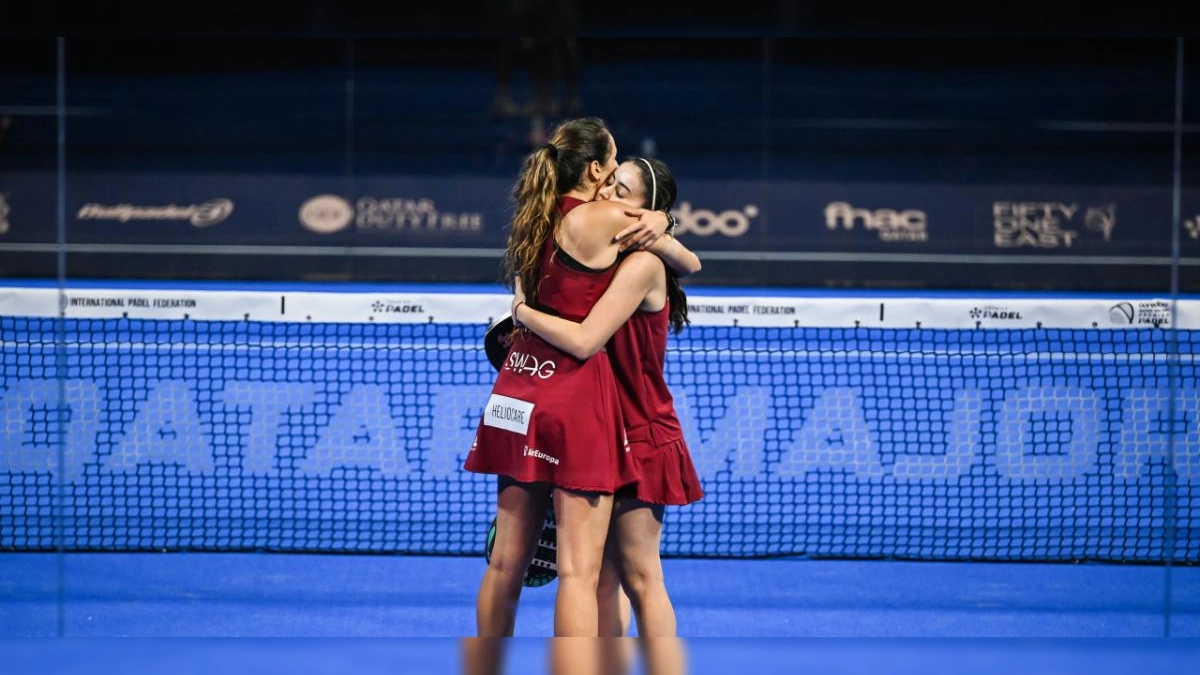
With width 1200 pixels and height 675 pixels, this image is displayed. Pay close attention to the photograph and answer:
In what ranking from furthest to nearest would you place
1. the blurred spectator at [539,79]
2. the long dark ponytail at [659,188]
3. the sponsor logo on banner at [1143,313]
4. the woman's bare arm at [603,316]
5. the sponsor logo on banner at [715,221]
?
the sponsor logo on banner at [715,221], the blurred spectator at [539,79], the sponsor logo on banner at [1143,313], the long dark ponytail at [659,188], the woman's bare arm at [603,316]

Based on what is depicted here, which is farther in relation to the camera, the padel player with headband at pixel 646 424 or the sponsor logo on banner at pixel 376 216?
the sponsor logo on banner at pixel 376 216

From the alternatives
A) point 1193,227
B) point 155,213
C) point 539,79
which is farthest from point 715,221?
point 155,213

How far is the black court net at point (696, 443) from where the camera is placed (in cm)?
477

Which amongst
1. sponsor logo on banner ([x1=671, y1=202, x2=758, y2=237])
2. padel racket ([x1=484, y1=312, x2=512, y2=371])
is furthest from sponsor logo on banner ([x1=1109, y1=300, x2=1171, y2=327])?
sponsor logo on banner ([x1=671, y1=202, x2=758, y2=237])

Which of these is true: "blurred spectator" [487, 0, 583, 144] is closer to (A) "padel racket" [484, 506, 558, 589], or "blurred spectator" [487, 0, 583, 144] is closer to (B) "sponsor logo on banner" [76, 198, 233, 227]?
(B) "sponsor logo on banner" [76, 198, 233, 227]

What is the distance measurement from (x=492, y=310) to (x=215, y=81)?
9.20 m

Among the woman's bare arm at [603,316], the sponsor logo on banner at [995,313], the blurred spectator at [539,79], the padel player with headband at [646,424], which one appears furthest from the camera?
the blurred spectator at [539,79]

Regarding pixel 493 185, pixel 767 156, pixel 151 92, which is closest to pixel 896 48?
pixel 767 156

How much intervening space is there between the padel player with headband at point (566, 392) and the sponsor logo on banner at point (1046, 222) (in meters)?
10.6

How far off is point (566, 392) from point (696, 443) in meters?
3.49

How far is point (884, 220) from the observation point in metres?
13.0

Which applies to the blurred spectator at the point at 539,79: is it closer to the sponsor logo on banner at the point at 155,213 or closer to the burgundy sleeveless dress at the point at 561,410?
the sponsor logo on banner at the point at 155,213

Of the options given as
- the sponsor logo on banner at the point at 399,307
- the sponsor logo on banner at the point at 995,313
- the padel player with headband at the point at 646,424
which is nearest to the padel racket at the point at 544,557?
the padel player with headband at the point at 646,424

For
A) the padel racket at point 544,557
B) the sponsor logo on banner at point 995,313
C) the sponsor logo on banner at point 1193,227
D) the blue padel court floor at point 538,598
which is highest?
the sponsor logo on banner at point 1193,227
